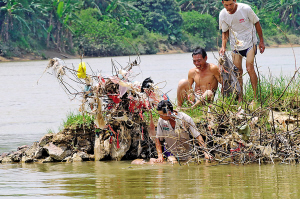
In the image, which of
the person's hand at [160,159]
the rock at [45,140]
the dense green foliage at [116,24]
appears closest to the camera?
the person's hand at [160,159]

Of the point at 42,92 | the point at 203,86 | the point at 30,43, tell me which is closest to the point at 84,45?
the point at 30,43

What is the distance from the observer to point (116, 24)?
2282 inches

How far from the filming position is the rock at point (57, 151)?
817 centimetres

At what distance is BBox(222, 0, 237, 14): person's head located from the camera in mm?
7953

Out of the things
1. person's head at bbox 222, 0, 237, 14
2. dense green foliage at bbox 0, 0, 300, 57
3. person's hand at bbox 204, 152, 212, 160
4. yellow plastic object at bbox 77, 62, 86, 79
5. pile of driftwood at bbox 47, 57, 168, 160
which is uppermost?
dense green foliage at bbox 0, 0, 300, 57

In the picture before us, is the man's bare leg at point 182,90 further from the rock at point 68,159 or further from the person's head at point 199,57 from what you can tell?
the rock at point 68,159

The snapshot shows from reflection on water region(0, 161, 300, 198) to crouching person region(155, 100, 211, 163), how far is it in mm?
301

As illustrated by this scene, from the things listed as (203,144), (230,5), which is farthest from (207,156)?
(230,5)

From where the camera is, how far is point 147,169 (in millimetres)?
6977

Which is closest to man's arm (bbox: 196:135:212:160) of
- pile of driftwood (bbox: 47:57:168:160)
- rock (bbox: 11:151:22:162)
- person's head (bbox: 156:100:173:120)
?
person's head (bbox: 156:100:173:120)

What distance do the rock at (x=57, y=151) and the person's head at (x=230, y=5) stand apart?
3.03 meters

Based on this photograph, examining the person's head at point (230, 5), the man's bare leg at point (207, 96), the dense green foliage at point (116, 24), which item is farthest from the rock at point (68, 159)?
the dense green foliage at point (116, 24)

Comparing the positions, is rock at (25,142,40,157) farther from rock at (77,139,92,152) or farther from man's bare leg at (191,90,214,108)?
man's bare leg at (191,90,214,108)

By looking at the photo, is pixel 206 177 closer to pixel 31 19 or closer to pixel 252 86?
pixel 252 86
